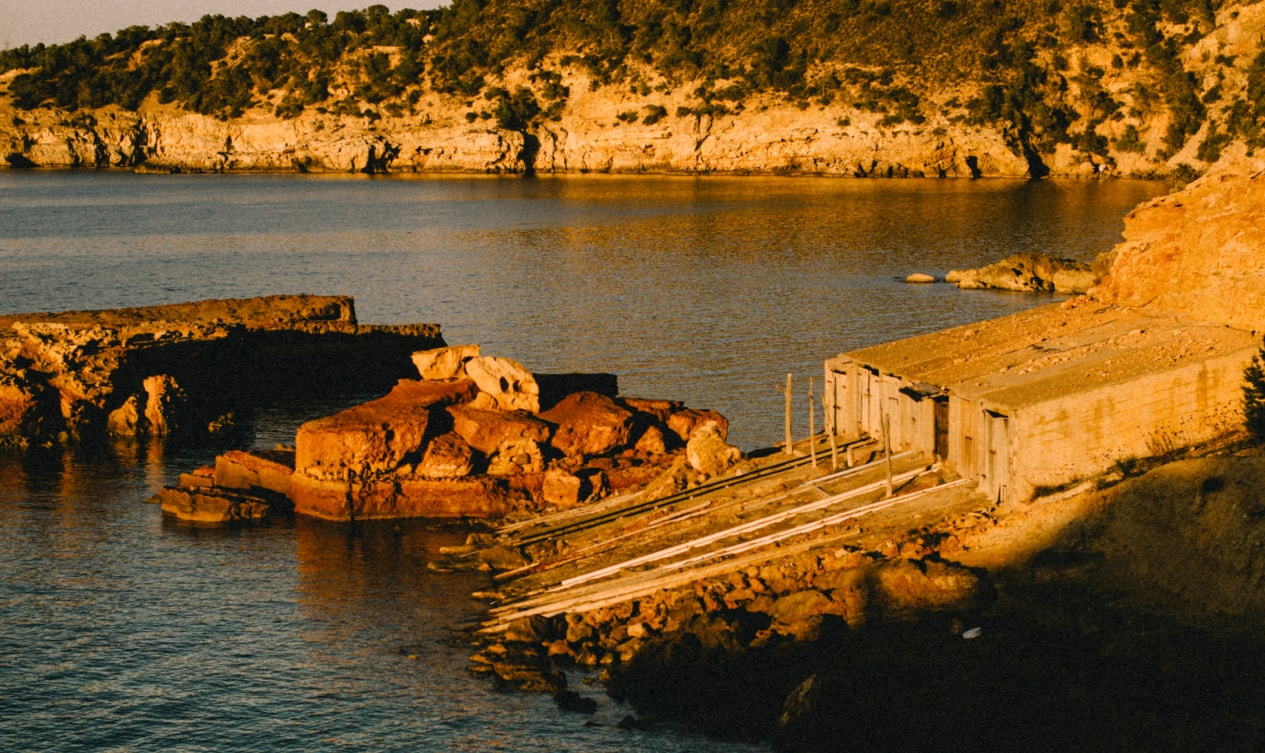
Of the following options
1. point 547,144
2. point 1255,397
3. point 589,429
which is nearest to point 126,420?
point 589,429

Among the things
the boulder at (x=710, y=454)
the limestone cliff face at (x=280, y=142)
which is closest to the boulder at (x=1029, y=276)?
the boulder at (x=710, y=454)

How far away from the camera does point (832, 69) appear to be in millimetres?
165375

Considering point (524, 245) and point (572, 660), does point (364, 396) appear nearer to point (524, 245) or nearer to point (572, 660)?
point (572, 660)

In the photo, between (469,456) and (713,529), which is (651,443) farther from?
(713,529)

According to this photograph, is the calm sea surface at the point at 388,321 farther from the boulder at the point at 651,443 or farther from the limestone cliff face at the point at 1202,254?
the limestone cliff face at the point at 1202,254

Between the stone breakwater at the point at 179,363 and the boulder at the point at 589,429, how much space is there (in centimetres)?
1269

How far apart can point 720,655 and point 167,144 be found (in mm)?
189616

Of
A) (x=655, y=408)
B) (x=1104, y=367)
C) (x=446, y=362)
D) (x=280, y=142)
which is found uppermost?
(x=280, y=142)

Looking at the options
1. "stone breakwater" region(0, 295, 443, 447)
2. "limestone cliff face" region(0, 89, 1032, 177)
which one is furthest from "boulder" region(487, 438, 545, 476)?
"limestone cliff face" region(0, 89, 1032, 177)

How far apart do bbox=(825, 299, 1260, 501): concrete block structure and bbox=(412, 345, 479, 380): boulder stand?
1168cm

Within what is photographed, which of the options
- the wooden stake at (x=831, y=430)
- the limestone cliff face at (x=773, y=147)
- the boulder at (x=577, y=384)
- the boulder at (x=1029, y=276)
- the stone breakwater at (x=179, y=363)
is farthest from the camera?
the limestone cliff face at (x=773, y=147)

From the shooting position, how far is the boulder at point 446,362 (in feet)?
121

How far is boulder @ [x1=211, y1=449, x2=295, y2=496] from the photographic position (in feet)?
114

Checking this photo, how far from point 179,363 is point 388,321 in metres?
16.3
